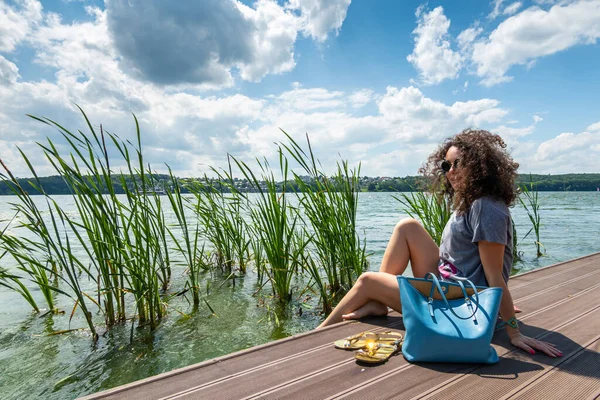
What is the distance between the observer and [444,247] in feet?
7.06

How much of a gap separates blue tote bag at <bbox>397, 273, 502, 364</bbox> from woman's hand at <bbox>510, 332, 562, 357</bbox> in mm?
191

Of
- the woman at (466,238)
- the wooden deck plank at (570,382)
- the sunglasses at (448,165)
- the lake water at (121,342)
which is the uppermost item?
the sunglasses at (448,165)

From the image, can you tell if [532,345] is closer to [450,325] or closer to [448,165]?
[450,325]

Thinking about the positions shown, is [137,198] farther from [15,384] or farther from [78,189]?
[15,384]

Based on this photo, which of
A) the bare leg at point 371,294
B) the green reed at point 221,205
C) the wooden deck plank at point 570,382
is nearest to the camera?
the wooden deck plank at point 570,382

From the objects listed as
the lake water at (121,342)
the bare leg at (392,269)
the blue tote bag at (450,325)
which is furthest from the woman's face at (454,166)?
the lake water at (121,342)

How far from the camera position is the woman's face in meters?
2.03

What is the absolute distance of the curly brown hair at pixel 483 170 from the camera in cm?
192

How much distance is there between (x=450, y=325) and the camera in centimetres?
165

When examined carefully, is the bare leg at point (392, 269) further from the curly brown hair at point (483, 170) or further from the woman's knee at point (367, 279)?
the curly brown hair at point (483, 170)

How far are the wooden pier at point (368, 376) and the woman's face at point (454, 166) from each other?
84 cm

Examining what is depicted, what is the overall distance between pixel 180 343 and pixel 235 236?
1659mm

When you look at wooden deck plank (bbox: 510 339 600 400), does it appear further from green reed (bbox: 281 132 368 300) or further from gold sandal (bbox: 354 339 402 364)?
green reed (bbox: 281 132 368 300)

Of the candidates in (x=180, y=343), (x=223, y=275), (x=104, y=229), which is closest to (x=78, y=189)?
(x=104, y=229)
